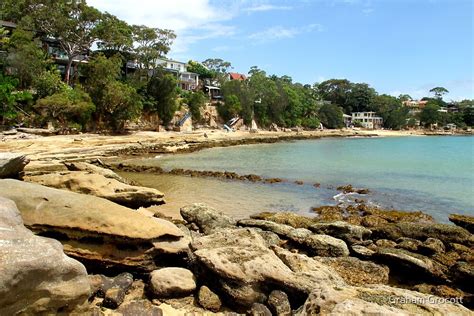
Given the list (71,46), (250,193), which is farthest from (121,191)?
(71,46)

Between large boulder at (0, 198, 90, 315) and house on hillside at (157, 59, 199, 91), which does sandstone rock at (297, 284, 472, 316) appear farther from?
house on hillside at (157, 59, 199, 91)

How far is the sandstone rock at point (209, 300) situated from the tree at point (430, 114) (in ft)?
→ 449

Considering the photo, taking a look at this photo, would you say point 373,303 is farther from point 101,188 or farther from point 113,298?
point 101,188

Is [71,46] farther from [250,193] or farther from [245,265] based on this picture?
[245,265]

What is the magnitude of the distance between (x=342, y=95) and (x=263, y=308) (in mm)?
130035

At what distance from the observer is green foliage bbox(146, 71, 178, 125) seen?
58094 mm

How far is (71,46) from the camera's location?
163ft

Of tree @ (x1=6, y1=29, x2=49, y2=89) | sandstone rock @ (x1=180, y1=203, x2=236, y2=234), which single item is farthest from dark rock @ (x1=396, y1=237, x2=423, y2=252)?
tree @ (x1=6, y1=29, x2=49, y2=89)

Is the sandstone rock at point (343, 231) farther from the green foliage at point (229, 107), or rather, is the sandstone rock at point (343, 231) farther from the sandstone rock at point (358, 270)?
the green foliage at point (229, 107)

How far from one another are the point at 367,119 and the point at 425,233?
398 feet

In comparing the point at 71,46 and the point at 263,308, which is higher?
the point at 71,46

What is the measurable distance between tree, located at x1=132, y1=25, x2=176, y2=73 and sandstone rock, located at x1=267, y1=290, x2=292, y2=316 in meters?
54.3

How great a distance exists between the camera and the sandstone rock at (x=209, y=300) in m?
6.05

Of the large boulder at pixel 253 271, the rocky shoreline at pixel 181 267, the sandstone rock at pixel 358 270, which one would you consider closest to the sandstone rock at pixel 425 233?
the rocky shoreline at pixel 181 267
